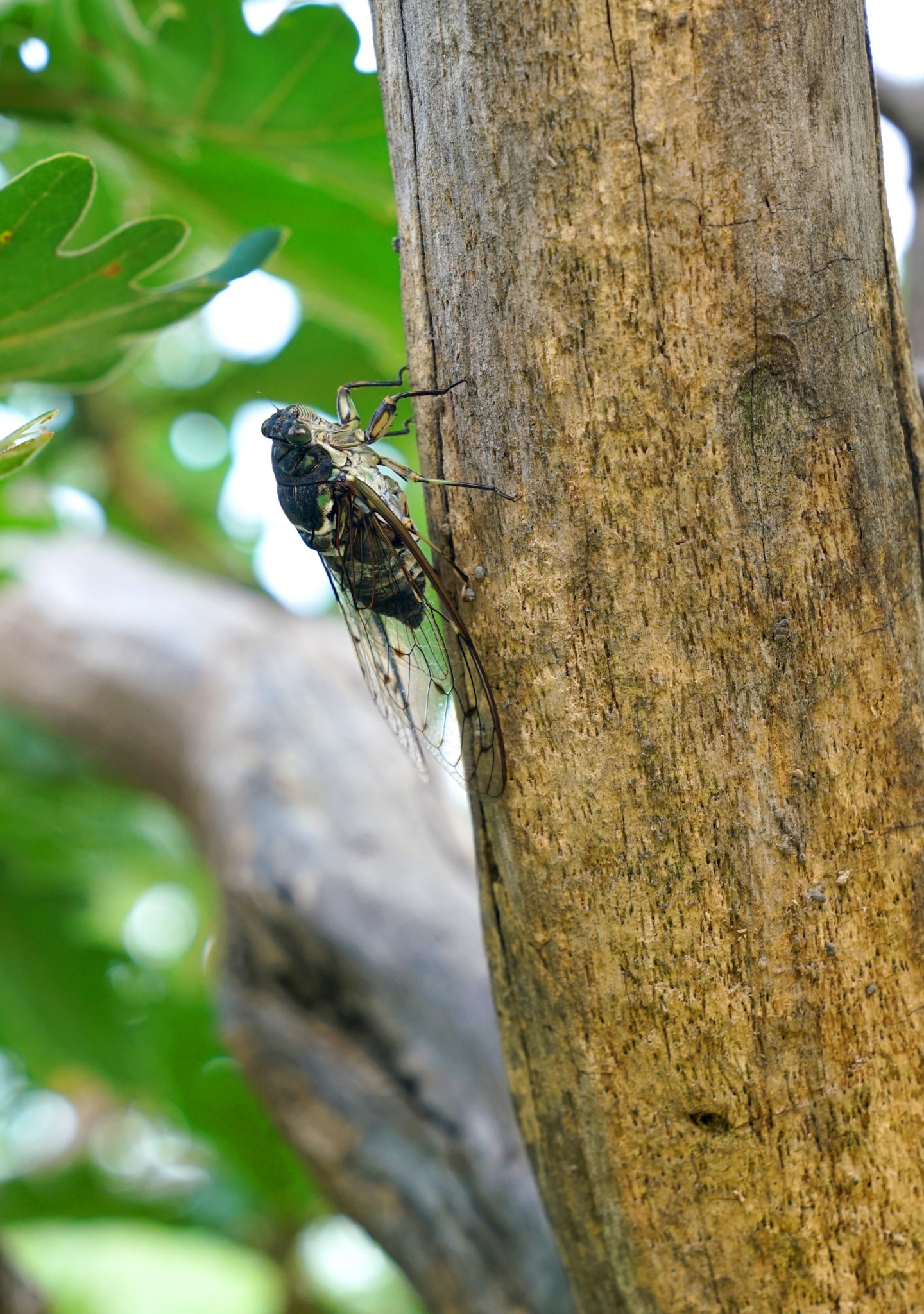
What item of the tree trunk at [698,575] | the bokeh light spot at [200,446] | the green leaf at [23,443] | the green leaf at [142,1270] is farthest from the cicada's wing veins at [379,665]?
the bokeh light spot at [200,446]

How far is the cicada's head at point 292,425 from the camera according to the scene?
4.20 ft

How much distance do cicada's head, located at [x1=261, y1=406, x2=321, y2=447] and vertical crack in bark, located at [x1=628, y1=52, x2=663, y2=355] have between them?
0.60 meters

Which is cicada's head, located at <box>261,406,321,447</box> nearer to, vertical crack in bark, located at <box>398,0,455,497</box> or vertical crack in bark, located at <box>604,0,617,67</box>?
vertical crack in bark, located at <box>398,0,455,497</box>

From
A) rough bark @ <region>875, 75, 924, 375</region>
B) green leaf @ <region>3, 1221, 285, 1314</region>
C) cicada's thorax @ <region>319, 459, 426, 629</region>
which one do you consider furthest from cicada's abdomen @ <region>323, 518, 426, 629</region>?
green leaf @ <region>3, 1221, 285, 1314</region>

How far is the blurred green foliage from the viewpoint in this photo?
157 centimetres

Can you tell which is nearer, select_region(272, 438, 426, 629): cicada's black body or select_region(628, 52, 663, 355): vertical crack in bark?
select_region(628, 52, 663, 355): vertical crack in bark

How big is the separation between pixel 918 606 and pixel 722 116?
0.42m

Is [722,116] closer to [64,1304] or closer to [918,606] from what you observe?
[918,606]

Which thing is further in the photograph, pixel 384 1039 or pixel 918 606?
pixel 384 1039

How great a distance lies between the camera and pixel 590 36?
0.75 m

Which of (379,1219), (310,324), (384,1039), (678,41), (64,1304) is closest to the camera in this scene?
(678,41)

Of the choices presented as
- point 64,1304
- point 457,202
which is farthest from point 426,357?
point 64,1304

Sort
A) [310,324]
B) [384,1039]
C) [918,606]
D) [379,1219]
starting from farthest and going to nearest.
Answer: [310,324] → [384,1039] → [379,1219] → [918,606]

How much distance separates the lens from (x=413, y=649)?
3.89ft
